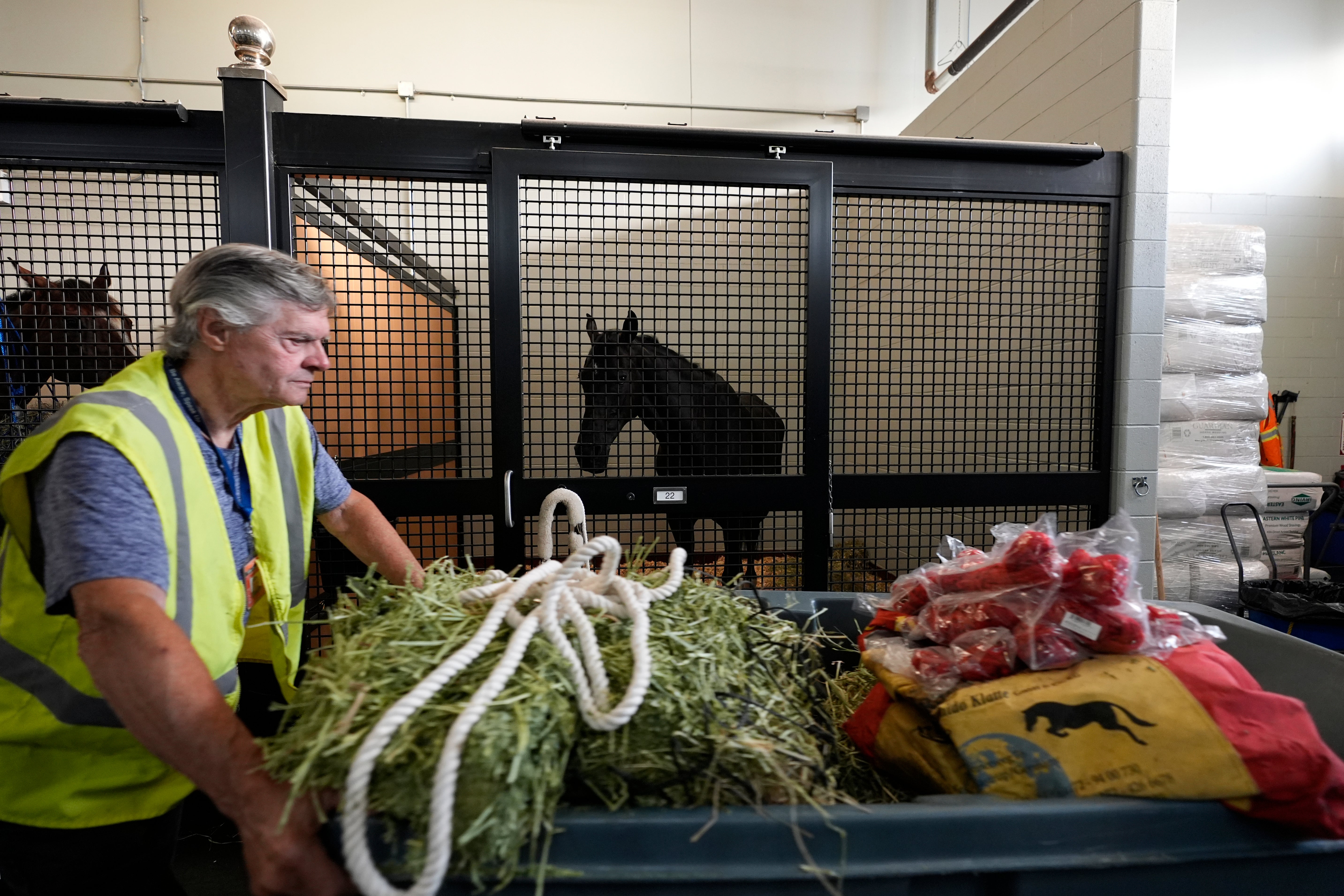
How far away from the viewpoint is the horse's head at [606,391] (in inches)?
94.8

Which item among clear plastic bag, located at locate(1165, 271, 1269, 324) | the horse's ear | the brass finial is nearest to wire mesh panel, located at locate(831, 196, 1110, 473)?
clear plastic bag, located at locate(1165, 271, 1269, 324)

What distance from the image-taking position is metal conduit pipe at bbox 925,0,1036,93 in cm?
344

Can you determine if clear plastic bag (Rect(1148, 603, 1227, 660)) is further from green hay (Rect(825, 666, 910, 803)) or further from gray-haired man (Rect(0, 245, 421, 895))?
gray-haired man (Rect(0, 245, 421, 895))

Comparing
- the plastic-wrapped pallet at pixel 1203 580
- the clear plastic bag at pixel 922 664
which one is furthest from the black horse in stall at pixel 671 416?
the plastic-wrapped pallet at pixel 1203 580

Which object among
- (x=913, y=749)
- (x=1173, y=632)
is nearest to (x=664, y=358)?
(x=913, y=749)

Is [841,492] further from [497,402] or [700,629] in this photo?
[700,629]

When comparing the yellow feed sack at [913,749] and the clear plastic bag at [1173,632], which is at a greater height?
the clear plastic bag at [1173,632]

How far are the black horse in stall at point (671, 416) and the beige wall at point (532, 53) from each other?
3691 mm

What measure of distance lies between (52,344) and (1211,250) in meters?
4.67

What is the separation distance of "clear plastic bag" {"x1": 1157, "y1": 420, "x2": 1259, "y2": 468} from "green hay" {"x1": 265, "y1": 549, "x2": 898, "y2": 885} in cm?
318

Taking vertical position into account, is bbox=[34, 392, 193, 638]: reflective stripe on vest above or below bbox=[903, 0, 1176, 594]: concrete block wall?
below

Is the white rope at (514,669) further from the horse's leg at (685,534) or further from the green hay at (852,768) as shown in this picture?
the horse's leg at (685,534)

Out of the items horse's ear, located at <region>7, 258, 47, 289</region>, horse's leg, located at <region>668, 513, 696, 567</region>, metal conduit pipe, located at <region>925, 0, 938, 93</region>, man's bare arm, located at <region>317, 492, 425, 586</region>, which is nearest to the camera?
man's bare arm, located at <region>317, 492, 425, 586</region>

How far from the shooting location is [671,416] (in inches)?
116
